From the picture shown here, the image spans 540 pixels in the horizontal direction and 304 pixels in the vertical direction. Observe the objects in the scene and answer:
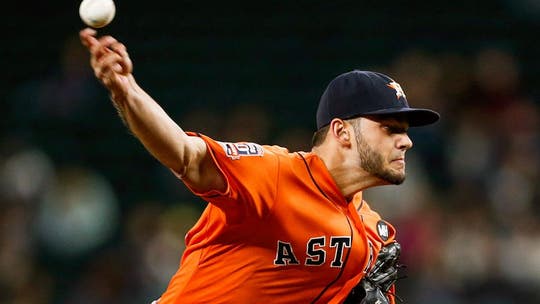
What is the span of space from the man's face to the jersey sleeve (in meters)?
0.48

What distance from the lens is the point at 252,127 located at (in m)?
8.57

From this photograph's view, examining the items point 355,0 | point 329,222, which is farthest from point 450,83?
point 329,222

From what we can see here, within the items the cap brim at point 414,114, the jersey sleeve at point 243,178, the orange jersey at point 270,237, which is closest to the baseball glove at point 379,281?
the orange jersey at point 270,237

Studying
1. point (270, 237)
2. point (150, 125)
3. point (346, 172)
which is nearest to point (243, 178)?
Answer: point (270, 237)

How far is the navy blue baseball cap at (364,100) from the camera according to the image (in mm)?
3959

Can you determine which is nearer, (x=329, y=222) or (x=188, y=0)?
(x=329, y=222)

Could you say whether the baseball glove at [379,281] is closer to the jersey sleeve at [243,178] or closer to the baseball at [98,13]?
the jersey sleeve at [243,178]

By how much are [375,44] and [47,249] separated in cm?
372

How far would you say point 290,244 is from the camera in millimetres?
3715

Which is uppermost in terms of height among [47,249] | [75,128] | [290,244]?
[290,244]

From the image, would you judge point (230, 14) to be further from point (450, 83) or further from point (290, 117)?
point (450, 83)

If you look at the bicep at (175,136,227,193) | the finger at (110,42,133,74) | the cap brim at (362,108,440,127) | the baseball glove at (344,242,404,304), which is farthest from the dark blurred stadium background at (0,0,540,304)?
the finger at (110,42,133,74)

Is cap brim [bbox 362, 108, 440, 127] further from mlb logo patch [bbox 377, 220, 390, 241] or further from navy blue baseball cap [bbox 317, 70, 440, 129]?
mlb logo patch [bbox 377, 220, 390, 241]

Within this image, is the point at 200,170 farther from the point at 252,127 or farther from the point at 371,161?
the point at 252,127
